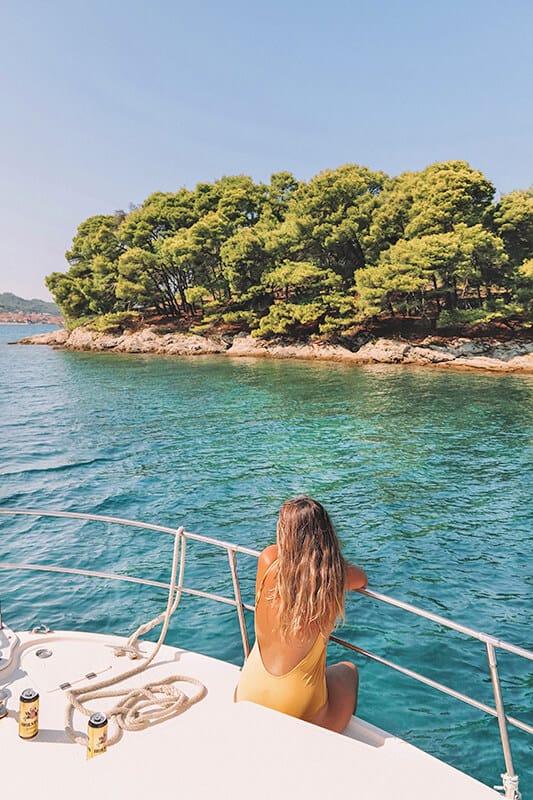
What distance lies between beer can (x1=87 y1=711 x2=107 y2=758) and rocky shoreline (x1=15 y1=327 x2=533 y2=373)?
33.0 meters

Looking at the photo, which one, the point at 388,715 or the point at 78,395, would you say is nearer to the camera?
the point at 388,715

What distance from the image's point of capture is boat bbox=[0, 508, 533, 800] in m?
2.08

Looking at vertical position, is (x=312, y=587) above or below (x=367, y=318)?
below

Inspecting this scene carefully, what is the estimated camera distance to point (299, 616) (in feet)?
8.61

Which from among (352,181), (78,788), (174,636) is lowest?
(174,636)

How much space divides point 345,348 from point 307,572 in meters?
37.4

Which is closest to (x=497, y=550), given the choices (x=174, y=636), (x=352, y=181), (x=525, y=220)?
(x=174, y=636)

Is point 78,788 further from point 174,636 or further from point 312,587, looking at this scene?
point 174,636

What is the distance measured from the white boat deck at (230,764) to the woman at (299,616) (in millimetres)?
247

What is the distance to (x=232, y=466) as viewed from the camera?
44.2 feet

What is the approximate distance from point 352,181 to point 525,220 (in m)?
13.0

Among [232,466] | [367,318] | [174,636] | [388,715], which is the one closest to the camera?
[388,715]

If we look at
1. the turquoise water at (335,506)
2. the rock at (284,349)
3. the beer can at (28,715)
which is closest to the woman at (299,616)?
the beer can at (28,715)

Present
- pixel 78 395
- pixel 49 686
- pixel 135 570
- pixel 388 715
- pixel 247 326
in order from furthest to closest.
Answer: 1. pixel 247 326
2. pixel 78 395
3. pixel 135 570
4. pixel 388 715
5. pixel 49 686
